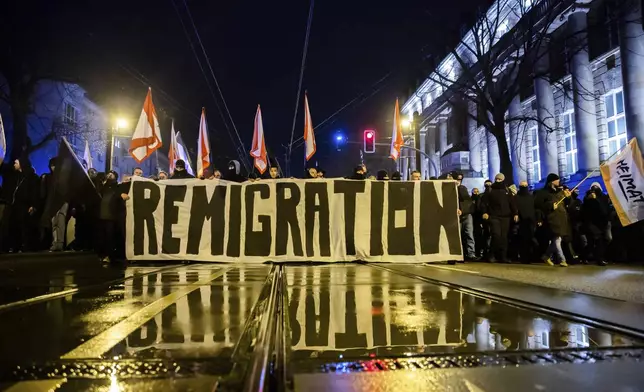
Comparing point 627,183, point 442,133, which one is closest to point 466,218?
point 627,183

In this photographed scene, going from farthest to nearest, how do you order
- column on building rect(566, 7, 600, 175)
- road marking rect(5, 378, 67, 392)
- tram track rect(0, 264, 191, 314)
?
column on building rect(566, 7, 600, 175) < tram track rect(0, 264, 191, 314) < road marking rect(5, 378, 67, 392)

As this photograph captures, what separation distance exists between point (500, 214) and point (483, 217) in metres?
0.38

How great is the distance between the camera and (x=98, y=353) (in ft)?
8.98

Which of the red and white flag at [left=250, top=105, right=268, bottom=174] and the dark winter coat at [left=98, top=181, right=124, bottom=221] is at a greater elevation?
the red and white flag at [left=250, top=105, right=268, bottom=174]

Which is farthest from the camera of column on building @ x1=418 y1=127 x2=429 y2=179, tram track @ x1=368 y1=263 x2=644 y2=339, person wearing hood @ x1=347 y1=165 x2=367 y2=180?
column on building @ x1=418 y1=127 x2=429 y2=179

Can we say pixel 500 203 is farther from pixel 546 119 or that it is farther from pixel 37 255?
pixel 546 119

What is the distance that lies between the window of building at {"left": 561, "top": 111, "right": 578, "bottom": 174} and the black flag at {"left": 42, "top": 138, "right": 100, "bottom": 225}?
24884 millimetres

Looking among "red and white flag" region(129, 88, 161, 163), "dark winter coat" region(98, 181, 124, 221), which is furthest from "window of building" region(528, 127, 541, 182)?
"dark winter coat" region(98, 181, 124, 221)

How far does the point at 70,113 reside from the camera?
Answer: 120 ft

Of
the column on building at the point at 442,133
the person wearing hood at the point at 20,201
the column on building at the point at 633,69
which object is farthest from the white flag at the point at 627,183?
the column on building at the point at 442,133

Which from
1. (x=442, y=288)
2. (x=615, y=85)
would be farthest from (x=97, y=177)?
(x=615, y=85)

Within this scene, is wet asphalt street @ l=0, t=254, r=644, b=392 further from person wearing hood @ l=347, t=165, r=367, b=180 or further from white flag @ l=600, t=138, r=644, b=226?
person wearing hood @ l=347, t=165, r=367, b=180

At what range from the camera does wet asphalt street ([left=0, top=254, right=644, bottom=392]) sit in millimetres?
2320

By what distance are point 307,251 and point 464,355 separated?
7610 millimetres
